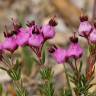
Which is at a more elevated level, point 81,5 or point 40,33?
point 40,33

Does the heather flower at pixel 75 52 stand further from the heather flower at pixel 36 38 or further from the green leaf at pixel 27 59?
the green leaf at pixel 27 59

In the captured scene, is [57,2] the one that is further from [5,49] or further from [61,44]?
[5,49]

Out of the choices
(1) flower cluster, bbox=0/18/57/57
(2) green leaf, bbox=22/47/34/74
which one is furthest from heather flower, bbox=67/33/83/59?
(2) green leaf, bbox=22/47/34/74

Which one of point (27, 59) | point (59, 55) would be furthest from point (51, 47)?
point (27, 59)

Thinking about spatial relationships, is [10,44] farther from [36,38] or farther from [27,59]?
[27,59]

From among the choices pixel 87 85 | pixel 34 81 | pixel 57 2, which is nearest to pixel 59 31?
pixel 57 2

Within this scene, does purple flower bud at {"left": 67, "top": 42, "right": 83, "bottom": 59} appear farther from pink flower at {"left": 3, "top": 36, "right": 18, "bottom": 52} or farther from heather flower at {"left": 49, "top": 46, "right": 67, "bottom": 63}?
pink flower at {"left": 3, "top": 36, "right": 18, "bottom": 52}
